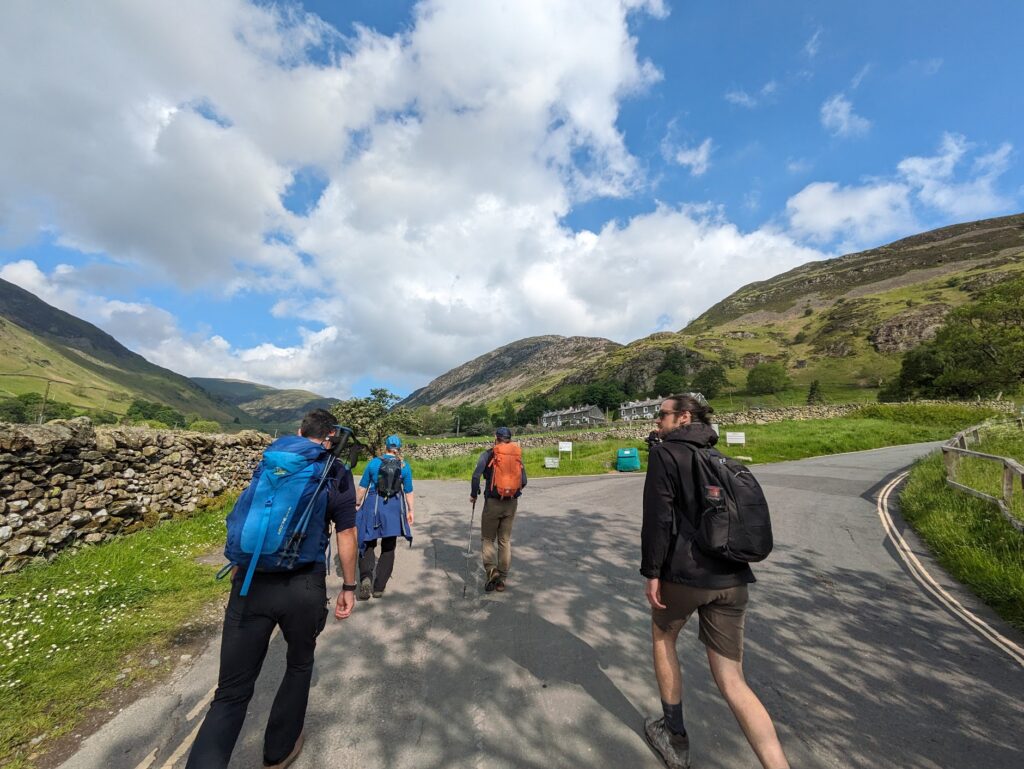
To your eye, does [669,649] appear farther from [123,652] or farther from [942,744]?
[123,652]

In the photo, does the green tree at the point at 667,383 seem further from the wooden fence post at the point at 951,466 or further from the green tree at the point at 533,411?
the wooden fence post at the point at 951,466

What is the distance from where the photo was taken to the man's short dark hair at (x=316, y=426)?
123 inches

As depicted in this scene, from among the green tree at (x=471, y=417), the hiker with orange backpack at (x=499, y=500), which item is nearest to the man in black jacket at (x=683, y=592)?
the hiker with orange backpack at (x=499, y=500)

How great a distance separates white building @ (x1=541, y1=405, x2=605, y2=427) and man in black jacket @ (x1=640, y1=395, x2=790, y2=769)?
98.3m

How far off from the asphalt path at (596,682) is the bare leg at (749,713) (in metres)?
0.48

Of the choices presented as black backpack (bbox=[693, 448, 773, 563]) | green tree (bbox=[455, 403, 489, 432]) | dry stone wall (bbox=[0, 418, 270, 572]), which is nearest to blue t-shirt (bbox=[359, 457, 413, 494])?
dry stone wall (bbox=[0, 418, 270, 572])

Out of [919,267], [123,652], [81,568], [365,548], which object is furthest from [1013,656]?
[919,267]

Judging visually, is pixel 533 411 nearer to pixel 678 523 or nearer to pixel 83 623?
pixel 83 623

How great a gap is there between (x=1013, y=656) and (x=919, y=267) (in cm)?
22517

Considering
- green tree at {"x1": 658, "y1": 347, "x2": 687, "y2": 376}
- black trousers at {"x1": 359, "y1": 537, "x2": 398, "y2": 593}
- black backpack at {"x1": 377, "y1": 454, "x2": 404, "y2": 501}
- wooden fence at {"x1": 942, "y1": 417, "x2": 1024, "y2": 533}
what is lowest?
black trousers at {"x1": 359, "y1": 537, "x2": 398, "y2": 593}

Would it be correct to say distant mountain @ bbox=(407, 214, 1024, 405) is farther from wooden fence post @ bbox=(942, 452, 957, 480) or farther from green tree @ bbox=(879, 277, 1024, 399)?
wooden fence post @ bbox=(942, 452, 957, 480)

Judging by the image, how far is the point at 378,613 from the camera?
5.04 metres

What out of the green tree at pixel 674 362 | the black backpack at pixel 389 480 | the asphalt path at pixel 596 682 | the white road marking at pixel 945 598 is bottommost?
the white road marking at pixel 945 598

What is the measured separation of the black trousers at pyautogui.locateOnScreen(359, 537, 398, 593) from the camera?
5.57 m
